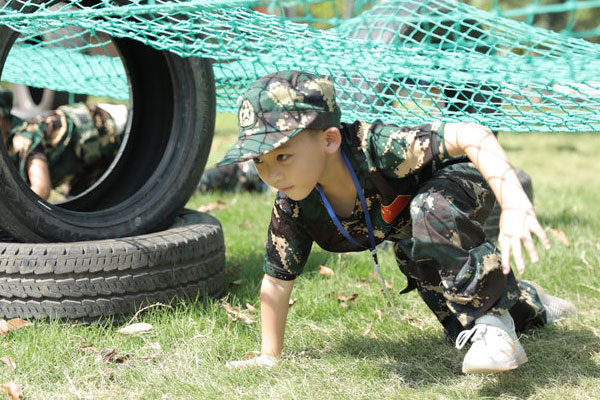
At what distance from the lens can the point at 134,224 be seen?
133 inches

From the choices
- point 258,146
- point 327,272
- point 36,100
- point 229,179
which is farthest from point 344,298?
point 36,100

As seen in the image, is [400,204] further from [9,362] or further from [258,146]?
[9,362]

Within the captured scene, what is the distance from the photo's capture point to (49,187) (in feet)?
14.2

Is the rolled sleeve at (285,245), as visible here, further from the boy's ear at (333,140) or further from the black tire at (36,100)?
the black tire at (36,100)

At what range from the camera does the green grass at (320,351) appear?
243cm

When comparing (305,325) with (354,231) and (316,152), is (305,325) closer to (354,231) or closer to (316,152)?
(354,231)

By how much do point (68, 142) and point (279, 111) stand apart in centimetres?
268

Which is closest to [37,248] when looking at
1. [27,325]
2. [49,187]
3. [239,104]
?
[27,325]

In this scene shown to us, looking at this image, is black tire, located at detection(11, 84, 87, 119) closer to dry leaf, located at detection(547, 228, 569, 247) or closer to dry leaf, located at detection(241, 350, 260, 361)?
dry leaf, located at detection(547, 228, 569, 247)

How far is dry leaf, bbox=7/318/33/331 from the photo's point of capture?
2.85 m

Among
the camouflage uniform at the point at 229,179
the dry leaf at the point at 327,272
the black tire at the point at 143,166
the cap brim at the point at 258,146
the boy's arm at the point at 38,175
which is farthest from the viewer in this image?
the camouflage uniform at the point at 229,179

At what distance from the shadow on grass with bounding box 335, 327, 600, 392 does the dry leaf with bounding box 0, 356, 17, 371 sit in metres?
1.13

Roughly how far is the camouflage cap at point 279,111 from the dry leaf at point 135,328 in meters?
0.99

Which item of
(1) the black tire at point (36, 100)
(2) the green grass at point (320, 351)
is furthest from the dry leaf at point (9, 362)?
(1) the black tire at point (36, 100)
